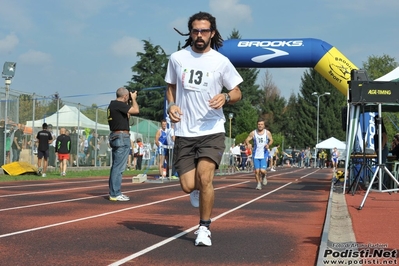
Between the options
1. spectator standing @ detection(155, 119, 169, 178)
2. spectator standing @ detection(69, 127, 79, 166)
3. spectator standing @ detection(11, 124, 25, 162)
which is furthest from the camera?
spectator standing @ detection(69, 127, 79, 166)

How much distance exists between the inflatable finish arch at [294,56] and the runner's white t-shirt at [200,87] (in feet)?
45.9

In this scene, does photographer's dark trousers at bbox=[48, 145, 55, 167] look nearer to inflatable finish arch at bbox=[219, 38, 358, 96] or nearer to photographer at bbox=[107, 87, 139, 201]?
inflatable finish arch at bbox=[219, 38, 358, 96]

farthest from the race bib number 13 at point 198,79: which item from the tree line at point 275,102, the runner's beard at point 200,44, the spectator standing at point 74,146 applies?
the tree line at point 275,102

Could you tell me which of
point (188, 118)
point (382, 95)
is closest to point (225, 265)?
point (188, 118)

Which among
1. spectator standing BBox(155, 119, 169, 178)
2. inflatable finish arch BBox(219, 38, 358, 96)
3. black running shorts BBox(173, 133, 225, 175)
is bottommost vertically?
black running shorts BBox(173, 133, 225, 175)

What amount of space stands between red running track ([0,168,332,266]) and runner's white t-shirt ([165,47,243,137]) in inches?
46.5

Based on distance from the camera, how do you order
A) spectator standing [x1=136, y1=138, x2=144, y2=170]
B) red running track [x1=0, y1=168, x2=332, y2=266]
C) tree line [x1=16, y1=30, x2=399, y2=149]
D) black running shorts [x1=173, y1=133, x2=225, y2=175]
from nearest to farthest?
1. red running track [x1=0, y1=168, x2=332, y2=266]
2. black running shorts [x1=173, y1=133, x2=225, y2=175]
3. spectator standing [x1=136, y1=138, x2=144, y2=170]
4. tree line [x1=16, y1=30, x2=399, y2=149]

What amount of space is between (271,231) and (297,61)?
530 inches

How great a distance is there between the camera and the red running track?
233 inches

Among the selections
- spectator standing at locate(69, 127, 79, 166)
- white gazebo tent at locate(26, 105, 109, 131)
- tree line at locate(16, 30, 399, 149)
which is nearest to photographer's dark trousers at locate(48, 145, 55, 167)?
white gazebo tent at locate(26, 105, 109, 131)

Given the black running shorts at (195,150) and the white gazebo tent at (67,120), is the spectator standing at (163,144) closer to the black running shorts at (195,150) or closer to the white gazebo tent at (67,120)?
the white gazebo tent at (67,120)

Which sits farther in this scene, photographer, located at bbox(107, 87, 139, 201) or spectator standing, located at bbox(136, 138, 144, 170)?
spectator standing, located at bbox(136, 138, 144, 170)

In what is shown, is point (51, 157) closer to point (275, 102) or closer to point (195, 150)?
point (195, 150)

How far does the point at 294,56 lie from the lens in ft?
67.7
